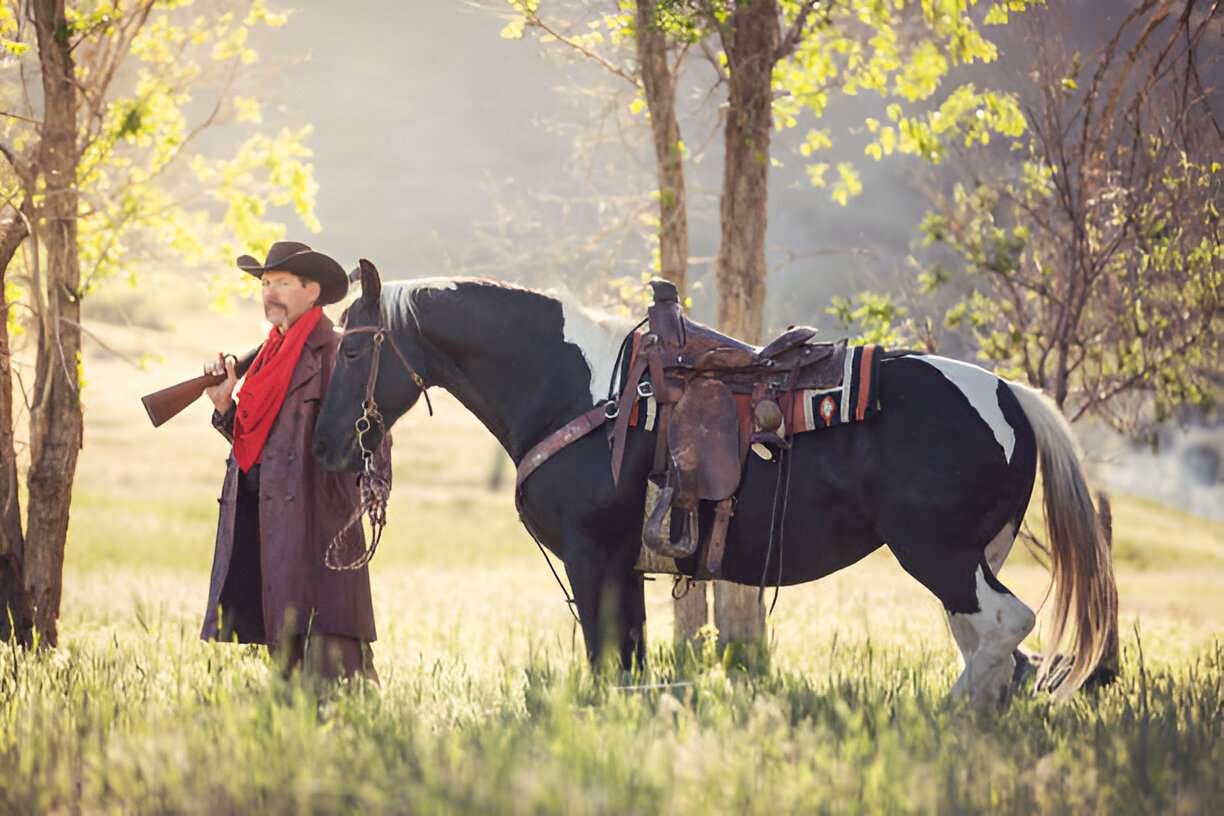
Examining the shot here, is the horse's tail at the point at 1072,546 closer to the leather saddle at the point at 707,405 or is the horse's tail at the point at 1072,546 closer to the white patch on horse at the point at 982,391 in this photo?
the white patch on horse at the point at 982,391

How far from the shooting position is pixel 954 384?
4.65m

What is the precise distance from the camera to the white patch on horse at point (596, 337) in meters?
4.89

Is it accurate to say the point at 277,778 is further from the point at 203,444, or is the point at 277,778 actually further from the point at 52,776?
the point at 203,444

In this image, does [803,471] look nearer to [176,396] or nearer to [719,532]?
[719,532]

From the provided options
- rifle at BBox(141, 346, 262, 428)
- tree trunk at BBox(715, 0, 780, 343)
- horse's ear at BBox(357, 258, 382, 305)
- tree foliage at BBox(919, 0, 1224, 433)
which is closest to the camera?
horse's ear at BBox(357, 258, 382, 305)

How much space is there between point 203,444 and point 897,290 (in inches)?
1148

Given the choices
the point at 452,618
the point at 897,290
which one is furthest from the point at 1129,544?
the point at 452,618

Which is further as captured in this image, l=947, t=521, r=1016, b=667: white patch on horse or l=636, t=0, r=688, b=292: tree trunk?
l=636, t=0, r=688, b=292: tree trunk

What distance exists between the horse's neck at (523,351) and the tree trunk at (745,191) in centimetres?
267

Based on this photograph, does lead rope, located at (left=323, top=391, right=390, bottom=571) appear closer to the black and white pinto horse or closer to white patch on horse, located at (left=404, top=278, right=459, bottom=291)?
the black and white pinto horse

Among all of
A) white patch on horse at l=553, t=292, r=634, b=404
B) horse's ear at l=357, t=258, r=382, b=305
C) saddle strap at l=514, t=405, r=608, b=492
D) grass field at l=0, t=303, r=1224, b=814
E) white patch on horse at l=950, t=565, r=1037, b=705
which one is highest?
horse's ear at l=357, t=258, r=382, b=305

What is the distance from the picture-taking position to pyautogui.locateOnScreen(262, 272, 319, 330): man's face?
17.7 ft

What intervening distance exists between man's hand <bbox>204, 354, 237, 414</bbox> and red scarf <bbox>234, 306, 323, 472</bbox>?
0.30ft

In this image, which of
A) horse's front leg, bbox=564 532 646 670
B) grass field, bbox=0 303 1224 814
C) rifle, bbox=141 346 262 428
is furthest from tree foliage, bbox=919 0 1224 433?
rifle, bbox=141 346 262 428
